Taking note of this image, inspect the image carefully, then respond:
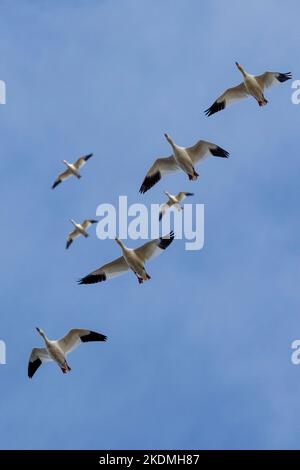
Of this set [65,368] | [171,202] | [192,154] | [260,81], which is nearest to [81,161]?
[171,202]

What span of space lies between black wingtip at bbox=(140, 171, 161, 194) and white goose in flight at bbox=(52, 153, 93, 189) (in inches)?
214

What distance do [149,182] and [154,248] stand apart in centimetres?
474

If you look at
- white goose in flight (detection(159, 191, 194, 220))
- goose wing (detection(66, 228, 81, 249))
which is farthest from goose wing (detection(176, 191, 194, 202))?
goose wing (detection(66, 228, 81, 249))

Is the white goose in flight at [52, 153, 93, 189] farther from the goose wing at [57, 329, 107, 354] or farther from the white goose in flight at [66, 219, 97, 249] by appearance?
the goose wing at [57, 329, 107, 354]

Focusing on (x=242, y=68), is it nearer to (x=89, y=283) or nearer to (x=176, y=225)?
(x=176, y=225)

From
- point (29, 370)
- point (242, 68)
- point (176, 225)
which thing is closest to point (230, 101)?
point (242, 68)

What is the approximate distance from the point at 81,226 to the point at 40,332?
8909 mm

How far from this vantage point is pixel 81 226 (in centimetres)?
5278

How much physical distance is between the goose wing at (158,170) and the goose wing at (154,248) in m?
4.50

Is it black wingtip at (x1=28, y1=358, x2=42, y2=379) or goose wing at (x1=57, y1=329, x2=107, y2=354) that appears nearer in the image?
goose wing at (x1=57, y1=329, x2=107, y2=354)

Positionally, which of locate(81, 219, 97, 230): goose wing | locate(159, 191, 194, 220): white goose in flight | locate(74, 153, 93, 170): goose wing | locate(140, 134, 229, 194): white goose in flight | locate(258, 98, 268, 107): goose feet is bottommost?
locate(140, 134, 229, 194): white goose in flight

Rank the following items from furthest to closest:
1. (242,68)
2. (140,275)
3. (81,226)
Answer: (81,226) → (242,68) → (140,275)

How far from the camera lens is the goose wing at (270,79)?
46094 millimetres

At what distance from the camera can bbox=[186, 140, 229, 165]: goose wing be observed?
46.4 meters
